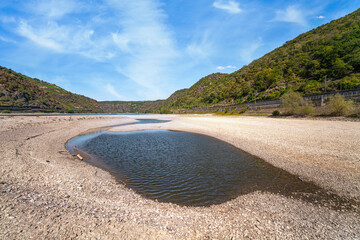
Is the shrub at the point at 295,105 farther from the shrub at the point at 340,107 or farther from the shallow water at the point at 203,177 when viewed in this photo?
the shallow water at the point at 203,177

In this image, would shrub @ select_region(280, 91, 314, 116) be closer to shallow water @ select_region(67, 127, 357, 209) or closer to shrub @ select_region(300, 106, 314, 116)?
shrub @ select_region(300, 106, 314, 116)

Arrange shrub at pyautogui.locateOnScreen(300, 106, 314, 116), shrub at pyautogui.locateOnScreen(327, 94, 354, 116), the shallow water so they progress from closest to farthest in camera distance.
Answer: the shallow water → shrub at pyautogui.locateOnScreen(327, 94, 354, 116) → shrub at pyautogui.locateOnScreen(300, 106, 314, 116)

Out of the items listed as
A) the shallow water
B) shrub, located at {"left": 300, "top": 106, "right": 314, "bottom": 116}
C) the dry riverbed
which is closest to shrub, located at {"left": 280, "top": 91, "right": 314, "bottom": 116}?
shrub, located at {"left": 300, "top": 106, "right": 314, "bottom": 116}

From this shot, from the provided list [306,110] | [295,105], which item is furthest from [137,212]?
[295,105]

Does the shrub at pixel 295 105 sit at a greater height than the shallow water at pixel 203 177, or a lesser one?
greater

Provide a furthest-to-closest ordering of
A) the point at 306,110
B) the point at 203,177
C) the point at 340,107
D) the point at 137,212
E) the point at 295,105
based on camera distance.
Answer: the point at 295,105
the point at 306,110
the point at 340,107
the point at 203,177
the point at 137,212

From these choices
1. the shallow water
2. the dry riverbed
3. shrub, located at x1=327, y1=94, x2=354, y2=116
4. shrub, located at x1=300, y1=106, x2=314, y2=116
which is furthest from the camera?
shrub, located at x1=300, y1=106, x2=314, y2=116

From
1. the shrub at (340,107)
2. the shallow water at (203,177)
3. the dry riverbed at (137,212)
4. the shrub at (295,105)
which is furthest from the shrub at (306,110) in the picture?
the dry riverbed at (137,212)

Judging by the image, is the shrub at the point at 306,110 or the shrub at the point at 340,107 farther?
the shrub at the point at 306,110

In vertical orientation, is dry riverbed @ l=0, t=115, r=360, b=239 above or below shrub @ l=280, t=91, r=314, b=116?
below

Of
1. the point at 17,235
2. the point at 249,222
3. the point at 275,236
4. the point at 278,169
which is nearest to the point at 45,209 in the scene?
the point at 17,235

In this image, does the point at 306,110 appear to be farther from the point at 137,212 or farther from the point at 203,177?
the point at 137,212

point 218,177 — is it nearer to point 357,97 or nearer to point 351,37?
point 357,97

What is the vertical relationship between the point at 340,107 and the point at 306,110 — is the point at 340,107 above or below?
above
